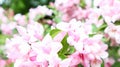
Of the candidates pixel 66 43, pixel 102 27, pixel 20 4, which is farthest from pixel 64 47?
pixel 20 4

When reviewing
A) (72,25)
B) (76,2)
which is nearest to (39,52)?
(72,25)

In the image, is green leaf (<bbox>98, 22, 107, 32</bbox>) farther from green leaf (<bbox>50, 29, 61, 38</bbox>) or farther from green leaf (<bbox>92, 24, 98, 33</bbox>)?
green leaf (<bbox>50, 29, 61, 38</bbox>)

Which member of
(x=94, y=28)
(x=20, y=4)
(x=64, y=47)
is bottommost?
→ (x=64, y=47)

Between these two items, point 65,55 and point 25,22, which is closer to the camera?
point 65,55

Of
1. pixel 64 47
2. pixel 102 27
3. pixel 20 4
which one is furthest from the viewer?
pixel 20 4

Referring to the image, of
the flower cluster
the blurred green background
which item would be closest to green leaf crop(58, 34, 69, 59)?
the flower cluster

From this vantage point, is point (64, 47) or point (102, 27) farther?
point (102, 27)

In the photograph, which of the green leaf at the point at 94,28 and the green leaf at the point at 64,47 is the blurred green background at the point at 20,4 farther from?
the green leaf at the point at 64,47

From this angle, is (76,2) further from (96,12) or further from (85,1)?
(96,12)

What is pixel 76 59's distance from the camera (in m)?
1.23

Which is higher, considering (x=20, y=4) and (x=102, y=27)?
(x=20, y=4)

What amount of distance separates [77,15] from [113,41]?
0.43 m

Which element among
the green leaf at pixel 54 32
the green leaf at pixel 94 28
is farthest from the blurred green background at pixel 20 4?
the green leaf at pixel 54 32

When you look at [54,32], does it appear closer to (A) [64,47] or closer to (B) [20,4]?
(A) [64,47]
